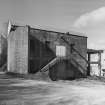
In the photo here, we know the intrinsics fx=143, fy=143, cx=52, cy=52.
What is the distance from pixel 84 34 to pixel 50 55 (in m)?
10.0

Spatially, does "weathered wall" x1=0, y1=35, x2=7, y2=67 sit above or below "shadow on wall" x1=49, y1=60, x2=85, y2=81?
above

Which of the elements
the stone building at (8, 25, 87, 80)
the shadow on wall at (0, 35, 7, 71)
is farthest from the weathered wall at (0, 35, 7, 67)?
the stone building at (8, 25, 87, 80)

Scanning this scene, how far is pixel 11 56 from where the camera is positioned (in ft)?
82.4

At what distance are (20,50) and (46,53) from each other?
4160mm

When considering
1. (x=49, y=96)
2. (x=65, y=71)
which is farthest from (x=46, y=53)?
(x=49, y=96)

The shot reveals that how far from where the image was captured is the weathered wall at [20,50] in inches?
854

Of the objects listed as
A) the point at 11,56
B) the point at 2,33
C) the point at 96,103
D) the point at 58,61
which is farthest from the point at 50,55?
the point at 2,33

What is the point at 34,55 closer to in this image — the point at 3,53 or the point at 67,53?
the point at 67,53

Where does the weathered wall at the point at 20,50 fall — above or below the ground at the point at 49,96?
above

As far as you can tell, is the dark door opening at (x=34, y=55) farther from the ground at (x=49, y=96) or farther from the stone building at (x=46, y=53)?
the ground at (x=49, y=96)

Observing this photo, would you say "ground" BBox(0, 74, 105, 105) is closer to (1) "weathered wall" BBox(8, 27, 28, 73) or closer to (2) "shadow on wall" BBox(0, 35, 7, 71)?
(1) "weathered wall" BBox(8, 27, 28, 73)

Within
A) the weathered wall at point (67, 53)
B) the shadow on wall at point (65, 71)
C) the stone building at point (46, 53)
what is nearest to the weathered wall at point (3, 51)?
the stone building at point (46, 53)

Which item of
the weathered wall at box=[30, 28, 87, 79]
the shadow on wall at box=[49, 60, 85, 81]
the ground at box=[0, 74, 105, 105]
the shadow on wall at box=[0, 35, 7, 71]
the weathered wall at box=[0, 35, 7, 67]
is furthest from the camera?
the weathered wall at box=[0, 35, 7, 67]

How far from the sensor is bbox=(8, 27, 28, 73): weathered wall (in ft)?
71.2
